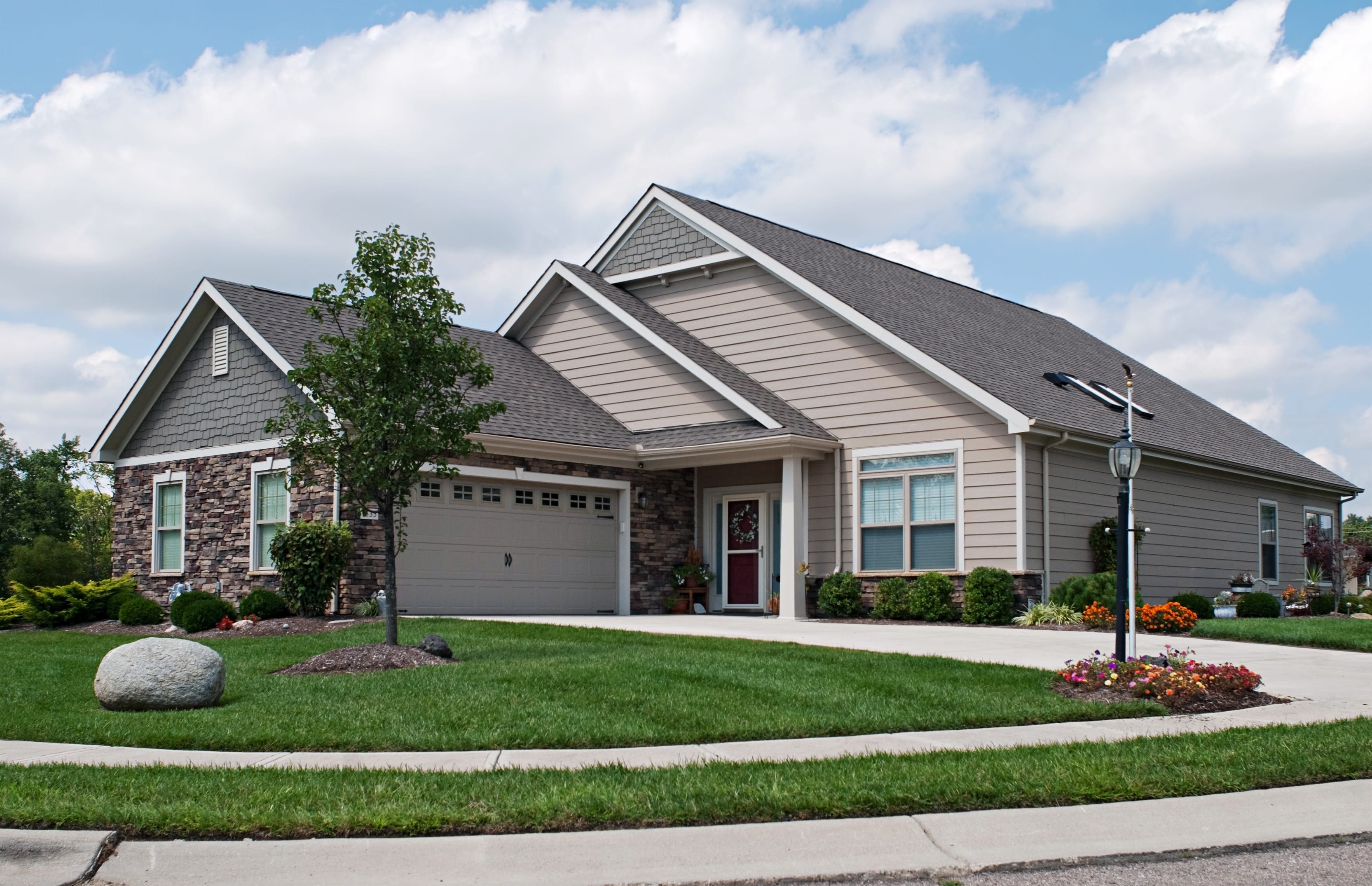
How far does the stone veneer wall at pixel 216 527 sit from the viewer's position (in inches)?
709

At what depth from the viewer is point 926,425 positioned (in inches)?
740

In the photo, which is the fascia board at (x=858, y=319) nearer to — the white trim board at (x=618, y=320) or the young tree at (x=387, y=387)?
the white trim board at (x=618, y=320)

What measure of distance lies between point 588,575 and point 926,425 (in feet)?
19.9

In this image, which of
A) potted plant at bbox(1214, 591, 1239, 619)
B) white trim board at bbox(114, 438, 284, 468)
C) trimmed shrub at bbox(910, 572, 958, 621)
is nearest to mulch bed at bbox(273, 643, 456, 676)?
white trim board at bbox(114, 438, 284, 468)

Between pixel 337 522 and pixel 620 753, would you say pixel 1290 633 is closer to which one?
pixel 620 753

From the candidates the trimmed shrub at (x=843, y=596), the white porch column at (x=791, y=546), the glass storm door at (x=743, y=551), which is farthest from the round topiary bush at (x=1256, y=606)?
the glass storm door at (x=743, y=551)

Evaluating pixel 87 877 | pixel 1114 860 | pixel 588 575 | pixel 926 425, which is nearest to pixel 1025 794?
pixel 1114 860

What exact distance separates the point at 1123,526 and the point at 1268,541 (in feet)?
54.1

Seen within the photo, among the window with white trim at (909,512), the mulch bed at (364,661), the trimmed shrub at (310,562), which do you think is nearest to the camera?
the mulch bed at (364,661)

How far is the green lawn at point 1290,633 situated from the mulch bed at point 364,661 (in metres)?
9.41

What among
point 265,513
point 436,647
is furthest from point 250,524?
point 436,647

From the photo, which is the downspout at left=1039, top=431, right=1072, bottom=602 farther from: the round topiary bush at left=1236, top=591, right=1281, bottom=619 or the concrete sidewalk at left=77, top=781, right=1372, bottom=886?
the concrete sidewalk at left=77, top=781, right=1372, bottom=886

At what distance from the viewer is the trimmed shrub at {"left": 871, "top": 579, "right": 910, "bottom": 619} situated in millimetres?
18605

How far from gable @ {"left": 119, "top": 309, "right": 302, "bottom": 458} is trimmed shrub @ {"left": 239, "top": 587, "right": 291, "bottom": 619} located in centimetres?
298
